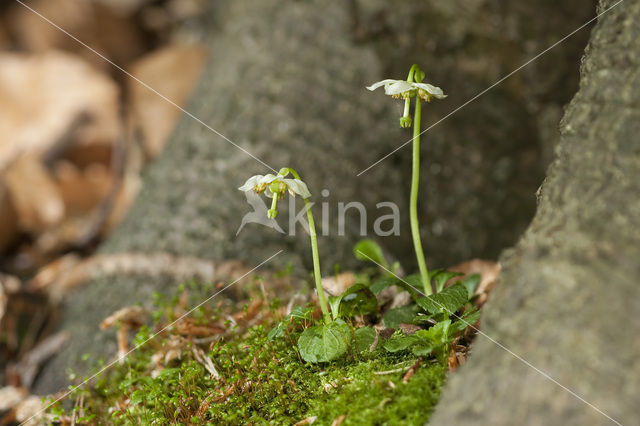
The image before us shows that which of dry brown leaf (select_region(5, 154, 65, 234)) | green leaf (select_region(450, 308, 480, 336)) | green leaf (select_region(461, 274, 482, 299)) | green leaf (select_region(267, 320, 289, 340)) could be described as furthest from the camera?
dry brown leaf (select_region(5, 154, 65, 234))

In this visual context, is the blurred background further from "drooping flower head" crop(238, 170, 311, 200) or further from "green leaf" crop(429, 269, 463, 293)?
"green leaf" crop(429, 269, 463, 293)

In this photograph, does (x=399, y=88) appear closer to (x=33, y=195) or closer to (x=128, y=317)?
(x=128, y=317)

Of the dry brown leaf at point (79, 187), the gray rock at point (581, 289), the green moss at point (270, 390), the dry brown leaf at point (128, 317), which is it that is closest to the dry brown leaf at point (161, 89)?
the dry brown leaf at point (79, 187)

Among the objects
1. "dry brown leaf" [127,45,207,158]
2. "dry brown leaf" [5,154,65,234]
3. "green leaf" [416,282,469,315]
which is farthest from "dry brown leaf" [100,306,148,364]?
"dry brown leaf" [5,154,65,234]

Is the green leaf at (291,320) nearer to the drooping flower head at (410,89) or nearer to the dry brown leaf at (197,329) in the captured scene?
the dry brown leaf at (197,329)

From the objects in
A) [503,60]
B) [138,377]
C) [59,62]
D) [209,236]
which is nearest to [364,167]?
[209,236]

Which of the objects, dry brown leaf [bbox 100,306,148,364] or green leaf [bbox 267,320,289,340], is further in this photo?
dry brown leaf [bbox 100,306,148,364]

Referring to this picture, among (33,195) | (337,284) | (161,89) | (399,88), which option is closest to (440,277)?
(337,284)
